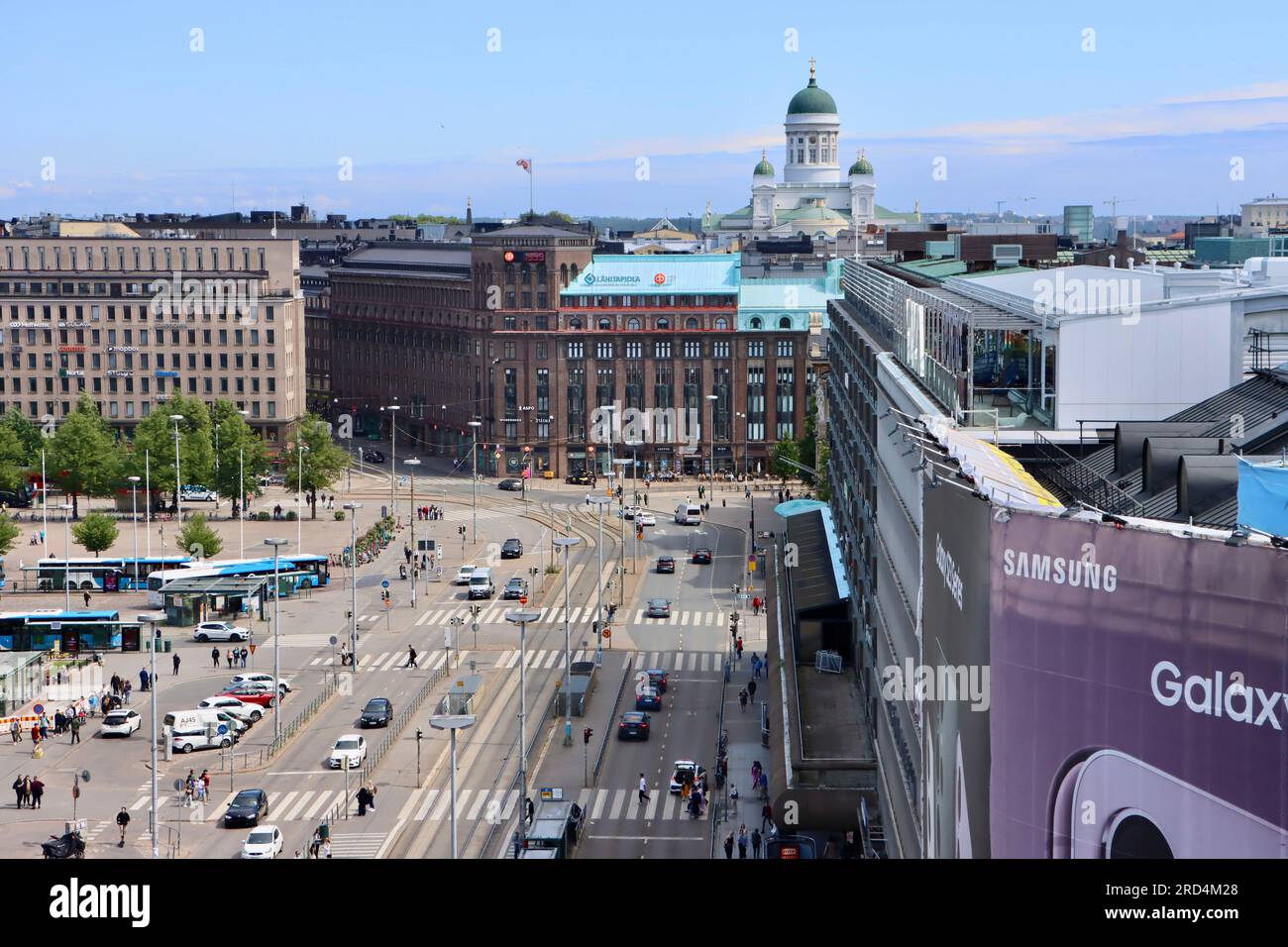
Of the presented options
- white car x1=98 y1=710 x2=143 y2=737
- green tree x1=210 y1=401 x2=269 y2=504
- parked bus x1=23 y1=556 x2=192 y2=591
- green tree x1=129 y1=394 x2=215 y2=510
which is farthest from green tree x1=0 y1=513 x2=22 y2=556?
white car x1=98 y1=710 x2=143 y2=737

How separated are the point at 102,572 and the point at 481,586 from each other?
1601 centimetres

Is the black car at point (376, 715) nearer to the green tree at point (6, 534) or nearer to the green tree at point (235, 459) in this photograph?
the green tree at point (6, 534)

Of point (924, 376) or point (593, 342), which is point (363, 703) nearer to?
point (924, 376)

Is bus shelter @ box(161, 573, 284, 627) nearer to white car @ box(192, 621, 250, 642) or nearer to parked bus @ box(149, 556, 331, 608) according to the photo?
parked bus @ box(149, 556, 331, 608)

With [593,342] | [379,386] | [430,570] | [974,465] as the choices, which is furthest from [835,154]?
[974,465]

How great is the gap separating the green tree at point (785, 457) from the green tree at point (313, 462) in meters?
24.1

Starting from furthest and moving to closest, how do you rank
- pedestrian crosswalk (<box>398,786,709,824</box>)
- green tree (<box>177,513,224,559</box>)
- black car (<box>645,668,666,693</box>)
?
green tree (<box>177,513,224,559</box>) < black car (<box>645,668,666,693</box>) < pedestrian crosswalk (<box>398,786,709,824</box>)

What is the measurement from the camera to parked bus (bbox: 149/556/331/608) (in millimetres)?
68438

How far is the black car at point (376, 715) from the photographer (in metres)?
49.8

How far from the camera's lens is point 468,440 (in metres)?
114

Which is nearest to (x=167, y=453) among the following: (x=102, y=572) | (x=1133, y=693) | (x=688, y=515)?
(x=102, y=572)

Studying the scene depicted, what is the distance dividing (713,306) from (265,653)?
2060 inches

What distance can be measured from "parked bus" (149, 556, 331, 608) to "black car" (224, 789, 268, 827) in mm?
25503

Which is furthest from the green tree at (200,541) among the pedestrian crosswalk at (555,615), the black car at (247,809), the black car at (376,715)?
the black car at (247,809)
